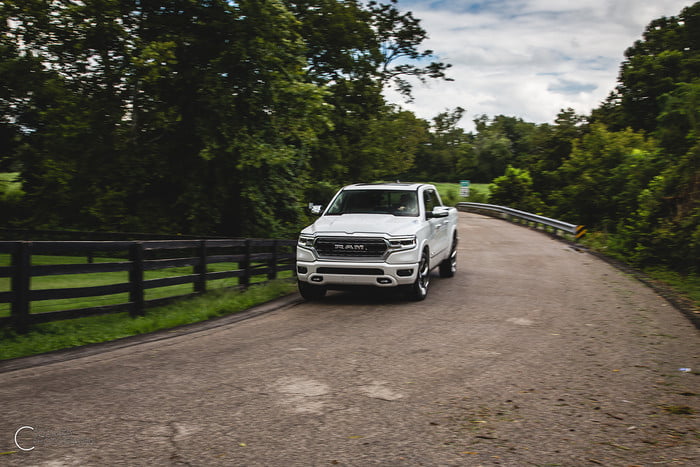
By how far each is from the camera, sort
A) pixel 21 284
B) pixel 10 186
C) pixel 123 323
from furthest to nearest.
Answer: pixel 10 186 → pixel 123 323 → pixel 21 284

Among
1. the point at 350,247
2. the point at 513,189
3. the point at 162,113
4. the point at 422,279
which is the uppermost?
the point at 162,113

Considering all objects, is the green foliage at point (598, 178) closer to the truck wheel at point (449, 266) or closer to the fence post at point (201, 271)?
the truck wheel at point (449, 266)

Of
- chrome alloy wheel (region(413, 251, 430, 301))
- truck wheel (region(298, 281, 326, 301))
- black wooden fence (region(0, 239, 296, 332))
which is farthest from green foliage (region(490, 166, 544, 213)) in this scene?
truck wheel (region(298, 281, 326, 301))

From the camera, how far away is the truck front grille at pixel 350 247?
33.5 feet

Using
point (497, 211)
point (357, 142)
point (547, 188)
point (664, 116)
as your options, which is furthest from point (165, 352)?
point (547, 188)

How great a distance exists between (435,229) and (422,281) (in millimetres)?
1537

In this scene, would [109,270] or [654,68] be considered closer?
[109,270]

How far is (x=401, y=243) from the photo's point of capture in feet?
33.7

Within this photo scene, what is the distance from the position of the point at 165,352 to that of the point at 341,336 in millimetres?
2197

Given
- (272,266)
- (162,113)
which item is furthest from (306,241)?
(162,113)

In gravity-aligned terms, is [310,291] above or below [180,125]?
below

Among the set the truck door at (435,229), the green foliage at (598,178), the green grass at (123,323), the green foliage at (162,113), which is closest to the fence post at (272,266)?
the green grass at (123,323)

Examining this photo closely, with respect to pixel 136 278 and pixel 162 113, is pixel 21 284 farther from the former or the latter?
pixel 162 113

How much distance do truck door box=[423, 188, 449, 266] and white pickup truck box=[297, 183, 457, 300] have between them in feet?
0.26
